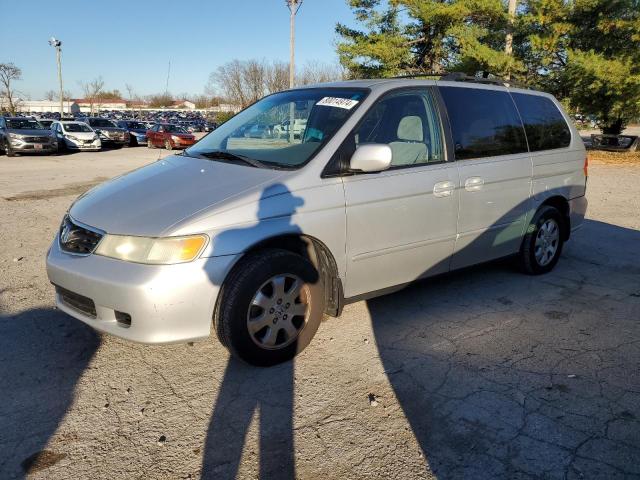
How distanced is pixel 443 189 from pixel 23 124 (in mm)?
22827

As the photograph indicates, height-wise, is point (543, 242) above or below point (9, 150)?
Result: below

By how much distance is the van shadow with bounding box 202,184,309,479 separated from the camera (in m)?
2.36

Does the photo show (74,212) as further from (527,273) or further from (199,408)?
(527,273)

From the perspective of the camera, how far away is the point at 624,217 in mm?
8469

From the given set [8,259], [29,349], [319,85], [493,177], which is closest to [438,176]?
[493,177]

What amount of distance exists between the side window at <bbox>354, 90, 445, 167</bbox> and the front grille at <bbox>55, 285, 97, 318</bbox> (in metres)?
2.03

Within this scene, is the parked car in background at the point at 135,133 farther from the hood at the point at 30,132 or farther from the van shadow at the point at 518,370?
the van shadow at the point at 518,370

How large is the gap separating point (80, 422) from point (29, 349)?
1.06 m

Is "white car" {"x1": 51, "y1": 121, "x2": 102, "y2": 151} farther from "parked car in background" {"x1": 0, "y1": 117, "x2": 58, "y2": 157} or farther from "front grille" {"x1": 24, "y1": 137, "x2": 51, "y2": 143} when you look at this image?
"front grille" {"x1": 24, "y1": 137, "x2": 51, "y2": 143}

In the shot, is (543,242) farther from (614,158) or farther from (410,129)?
(614,158)

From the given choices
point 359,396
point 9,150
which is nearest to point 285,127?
point 359,396

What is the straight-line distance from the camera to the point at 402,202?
3629 mm

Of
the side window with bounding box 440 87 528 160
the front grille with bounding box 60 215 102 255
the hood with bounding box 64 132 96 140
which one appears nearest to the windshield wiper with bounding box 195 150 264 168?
the front grille with bounding box 60 215 102 255

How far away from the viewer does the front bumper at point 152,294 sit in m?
2.74
